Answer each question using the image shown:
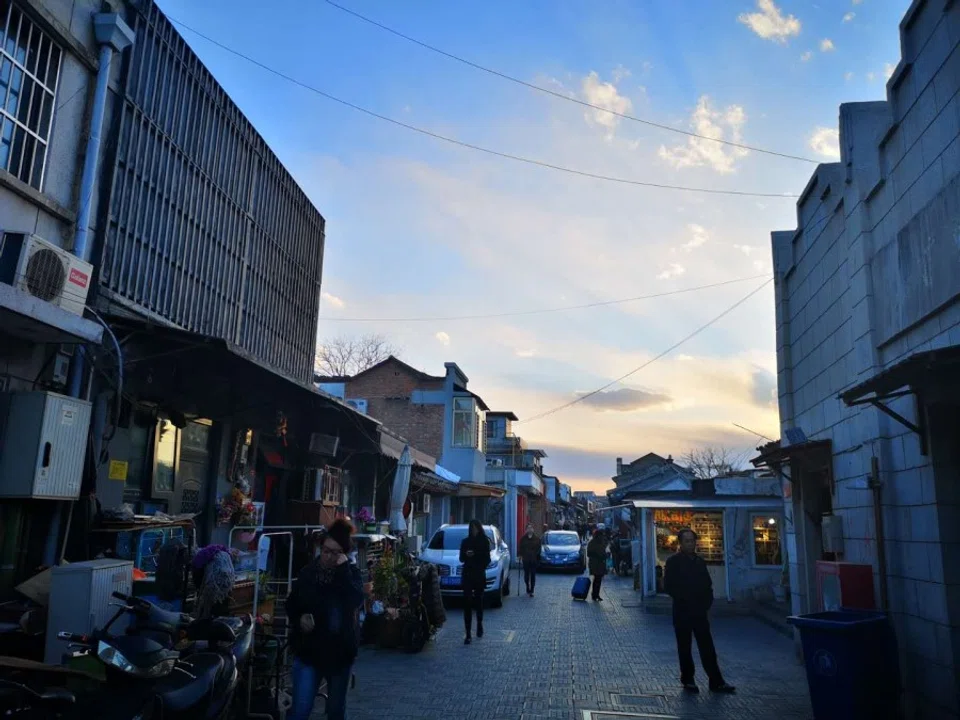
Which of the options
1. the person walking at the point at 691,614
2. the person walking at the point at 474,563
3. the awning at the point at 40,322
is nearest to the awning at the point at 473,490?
the person walking at the point at 474,563

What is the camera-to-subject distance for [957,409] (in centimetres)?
654

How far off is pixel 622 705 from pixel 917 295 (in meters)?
5.11

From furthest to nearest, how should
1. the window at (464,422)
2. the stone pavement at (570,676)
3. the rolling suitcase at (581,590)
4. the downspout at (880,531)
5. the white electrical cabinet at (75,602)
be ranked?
the window at (464,422) → the rolling suitcase at (581,590) → the downspout at (880,531) → the stone pavement at (570,676) → the white electrical cabinet at (75,602)

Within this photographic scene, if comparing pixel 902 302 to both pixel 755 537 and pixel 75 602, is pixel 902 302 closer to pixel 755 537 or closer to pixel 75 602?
pixel 75 602

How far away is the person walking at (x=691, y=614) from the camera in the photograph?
27.6ft

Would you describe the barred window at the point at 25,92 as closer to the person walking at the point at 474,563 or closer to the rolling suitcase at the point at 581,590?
the person walking at the point at 474,563

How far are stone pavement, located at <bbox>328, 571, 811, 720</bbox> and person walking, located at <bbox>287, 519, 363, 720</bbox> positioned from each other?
66.9 inches

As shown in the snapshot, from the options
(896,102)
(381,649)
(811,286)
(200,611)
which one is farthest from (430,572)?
(896,102)

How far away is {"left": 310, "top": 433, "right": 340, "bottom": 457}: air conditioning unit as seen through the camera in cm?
1334

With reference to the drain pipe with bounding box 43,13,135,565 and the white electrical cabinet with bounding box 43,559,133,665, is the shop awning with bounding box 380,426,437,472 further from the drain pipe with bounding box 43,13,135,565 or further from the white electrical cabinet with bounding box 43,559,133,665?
the white electrical cabinet with bounding box 43,559,133,665

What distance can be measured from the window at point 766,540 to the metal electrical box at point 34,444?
15.7 metres

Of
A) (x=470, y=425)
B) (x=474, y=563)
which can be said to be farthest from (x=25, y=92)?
(x=470, y=425)

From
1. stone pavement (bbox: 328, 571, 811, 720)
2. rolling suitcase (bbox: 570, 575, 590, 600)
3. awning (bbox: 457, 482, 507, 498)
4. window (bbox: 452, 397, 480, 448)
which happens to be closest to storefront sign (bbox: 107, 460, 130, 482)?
stone pavement (bbox: 328, 571, 811, 720)

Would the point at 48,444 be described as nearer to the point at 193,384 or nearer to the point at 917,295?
the point at 193,384
